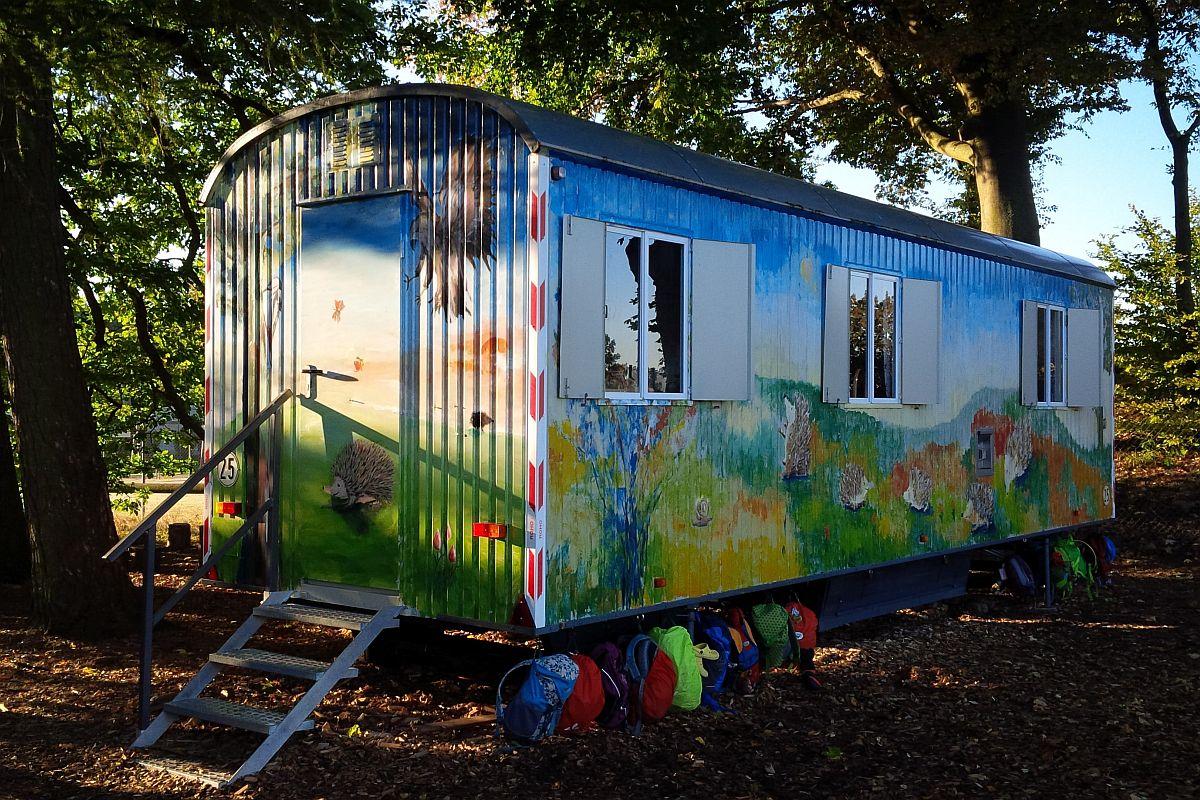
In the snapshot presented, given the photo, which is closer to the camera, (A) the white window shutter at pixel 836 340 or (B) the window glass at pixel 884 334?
(A) the white window shutter at pixel 836 340

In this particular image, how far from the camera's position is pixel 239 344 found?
700 cm

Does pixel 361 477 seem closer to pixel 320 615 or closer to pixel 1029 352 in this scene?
pixel 320 615

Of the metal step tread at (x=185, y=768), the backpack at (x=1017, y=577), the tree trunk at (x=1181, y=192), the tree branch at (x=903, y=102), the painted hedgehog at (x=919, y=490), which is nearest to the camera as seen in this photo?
the metal step tread at (x=185, y=768)

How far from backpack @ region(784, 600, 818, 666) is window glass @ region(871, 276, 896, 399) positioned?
5.73 feet

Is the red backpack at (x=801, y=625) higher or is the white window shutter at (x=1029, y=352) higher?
the white window shutter at (x=1029, y=352)

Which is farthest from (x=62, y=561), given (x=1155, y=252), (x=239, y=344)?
(x=1155, y=252)

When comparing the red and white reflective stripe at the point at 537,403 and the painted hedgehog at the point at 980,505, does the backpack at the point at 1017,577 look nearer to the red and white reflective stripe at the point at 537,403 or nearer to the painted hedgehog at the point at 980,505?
the painted hedgehog at the point at 980,505

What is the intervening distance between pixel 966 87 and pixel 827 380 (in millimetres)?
9794

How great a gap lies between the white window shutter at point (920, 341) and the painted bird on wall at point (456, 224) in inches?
151

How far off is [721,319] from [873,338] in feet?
6.41

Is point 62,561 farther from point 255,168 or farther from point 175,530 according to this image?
point 175,530

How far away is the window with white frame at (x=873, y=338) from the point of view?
8227mm

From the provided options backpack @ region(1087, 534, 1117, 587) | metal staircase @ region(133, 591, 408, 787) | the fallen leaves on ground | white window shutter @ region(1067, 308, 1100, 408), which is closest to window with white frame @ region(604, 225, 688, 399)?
the fallen leaves on ground

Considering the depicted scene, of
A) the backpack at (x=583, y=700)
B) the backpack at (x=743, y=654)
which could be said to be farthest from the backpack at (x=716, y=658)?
the backpack at (x=583, y=700)
